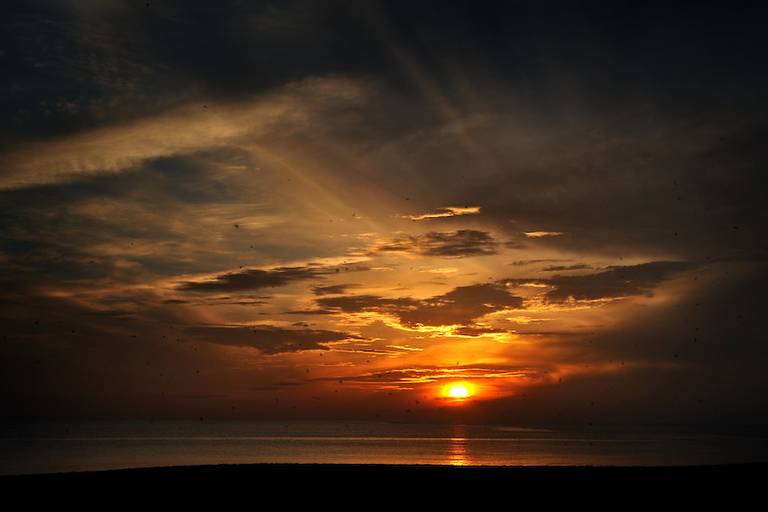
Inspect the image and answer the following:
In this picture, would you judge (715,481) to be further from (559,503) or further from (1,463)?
(1,463)

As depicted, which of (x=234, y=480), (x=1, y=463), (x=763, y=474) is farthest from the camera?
(x=1, y=463)

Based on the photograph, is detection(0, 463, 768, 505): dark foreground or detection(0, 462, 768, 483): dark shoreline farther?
detection(0, 462, 768, 483): dark shoreline

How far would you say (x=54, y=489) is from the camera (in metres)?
28.2

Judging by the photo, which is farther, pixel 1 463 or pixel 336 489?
pixel 1 463

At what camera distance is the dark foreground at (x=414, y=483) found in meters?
26.8

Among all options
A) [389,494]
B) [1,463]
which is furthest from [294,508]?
[1,463]

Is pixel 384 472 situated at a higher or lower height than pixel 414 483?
higher

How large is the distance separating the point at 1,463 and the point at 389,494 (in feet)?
242

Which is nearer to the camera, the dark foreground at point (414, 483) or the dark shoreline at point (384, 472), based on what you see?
the dark foreground at point (414, 483)

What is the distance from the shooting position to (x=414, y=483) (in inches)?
1190

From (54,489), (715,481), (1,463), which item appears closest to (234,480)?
(54,489)

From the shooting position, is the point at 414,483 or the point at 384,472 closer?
the point at 414,483

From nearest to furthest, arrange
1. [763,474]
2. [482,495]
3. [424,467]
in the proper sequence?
[482,495], [763,474], [424,467]

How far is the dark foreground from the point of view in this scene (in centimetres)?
2683
